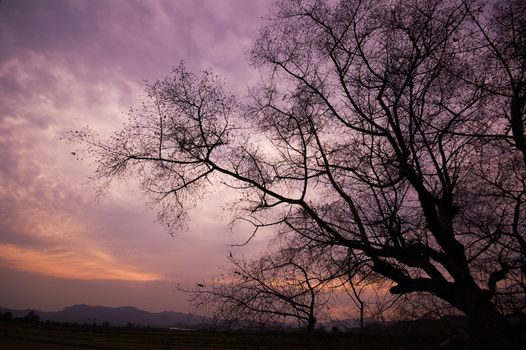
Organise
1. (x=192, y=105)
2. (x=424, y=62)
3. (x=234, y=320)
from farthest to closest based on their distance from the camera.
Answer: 1. (x=192, y=105)
2. (x=424, y=62)
3. (x=234, y=320)

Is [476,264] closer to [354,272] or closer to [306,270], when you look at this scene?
[354,272]

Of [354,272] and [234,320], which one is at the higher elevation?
[354,272]

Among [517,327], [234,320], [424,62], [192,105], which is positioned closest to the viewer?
[517,327]

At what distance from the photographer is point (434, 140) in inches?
311

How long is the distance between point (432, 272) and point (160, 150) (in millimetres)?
6549

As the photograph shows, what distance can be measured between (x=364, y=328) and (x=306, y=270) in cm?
199

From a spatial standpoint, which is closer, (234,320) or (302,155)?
(234,320)

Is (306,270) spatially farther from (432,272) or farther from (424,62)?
(424,62)

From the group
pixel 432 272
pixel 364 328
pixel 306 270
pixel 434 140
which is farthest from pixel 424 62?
pixel 364 328

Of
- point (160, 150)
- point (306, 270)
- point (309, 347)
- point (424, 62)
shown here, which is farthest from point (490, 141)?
point (160, 150)

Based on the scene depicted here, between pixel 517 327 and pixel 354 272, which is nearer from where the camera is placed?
pixel 517 327

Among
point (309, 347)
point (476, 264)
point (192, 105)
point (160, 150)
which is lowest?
point (309, 347)

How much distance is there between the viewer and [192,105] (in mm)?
8234

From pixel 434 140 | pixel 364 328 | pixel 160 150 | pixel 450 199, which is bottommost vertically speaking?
pixel 364 328
